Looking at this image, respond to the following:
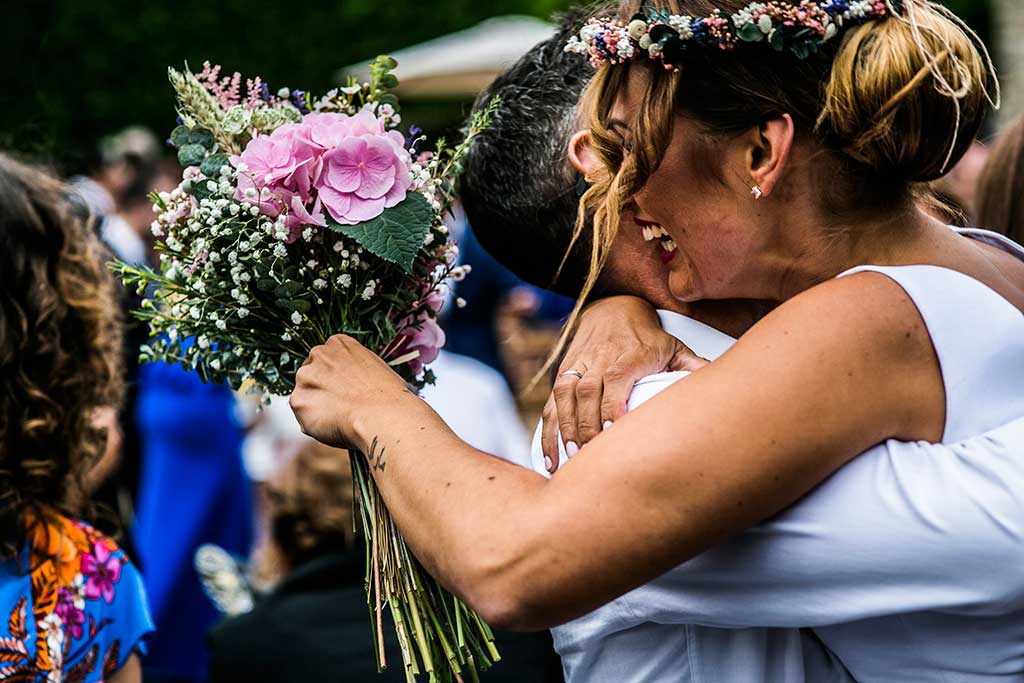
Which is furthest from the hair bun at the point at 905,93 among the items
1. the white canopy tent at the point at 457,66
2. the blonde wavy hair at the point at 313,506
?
the white canopy tent at the point at 457,66

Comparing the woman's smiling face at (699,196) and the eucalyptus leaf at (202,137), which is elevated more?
the woman's smiling face at (699,196)

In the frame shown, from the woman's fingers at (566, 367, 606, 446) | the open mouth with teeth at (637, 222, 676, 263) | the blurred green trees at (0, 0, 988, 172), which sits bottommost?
the blurred green trees at (0, 0, 988, 172)

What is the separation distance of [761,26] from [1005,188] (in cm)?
169

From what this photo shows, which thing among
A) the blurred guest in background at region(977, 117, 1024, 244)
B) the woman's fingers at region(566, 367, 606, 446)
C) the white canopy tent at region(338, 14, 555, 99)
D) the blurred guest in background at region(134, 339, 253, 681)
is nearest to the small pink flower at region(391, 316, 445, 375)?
the woman's fingers at region(566, 367, 606, 446)

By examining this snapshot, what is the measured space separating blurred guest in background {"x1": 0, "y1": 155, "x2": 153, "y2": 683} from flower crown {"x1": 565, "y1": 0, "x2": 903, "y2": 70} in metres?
1.33

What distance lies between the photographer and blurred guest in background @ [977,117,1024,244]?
3029 mm

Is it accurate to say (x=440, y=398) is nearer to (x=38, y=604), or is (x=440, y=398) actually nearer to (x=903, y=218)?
(x=38, y=604)

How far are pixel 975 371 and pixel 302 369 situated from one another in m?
1.09

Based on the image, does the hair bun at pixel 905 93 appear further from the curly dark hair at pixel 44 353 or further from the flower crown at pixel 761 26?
the curly dark hair at pixel 44 353

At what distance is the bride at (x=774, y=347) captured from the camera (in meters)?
1.53

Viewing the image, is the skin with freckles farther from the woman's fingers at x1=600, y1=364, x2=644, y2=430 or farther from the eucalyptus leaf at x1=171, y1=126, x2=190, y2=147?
the eucalyptus leaf at x1=171, y1=126, x2=190, y2=147

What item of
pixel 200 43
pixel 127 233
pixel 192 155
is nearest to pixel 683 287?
pixel 192 155

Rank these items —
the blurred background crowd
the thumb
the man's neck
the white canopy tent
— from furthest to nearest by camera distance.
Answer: the white canopy tent → the blurred background crowd → the man's neck → the thumb

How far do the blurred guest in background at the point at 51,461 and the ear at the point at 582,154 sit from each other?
1.10 meters
